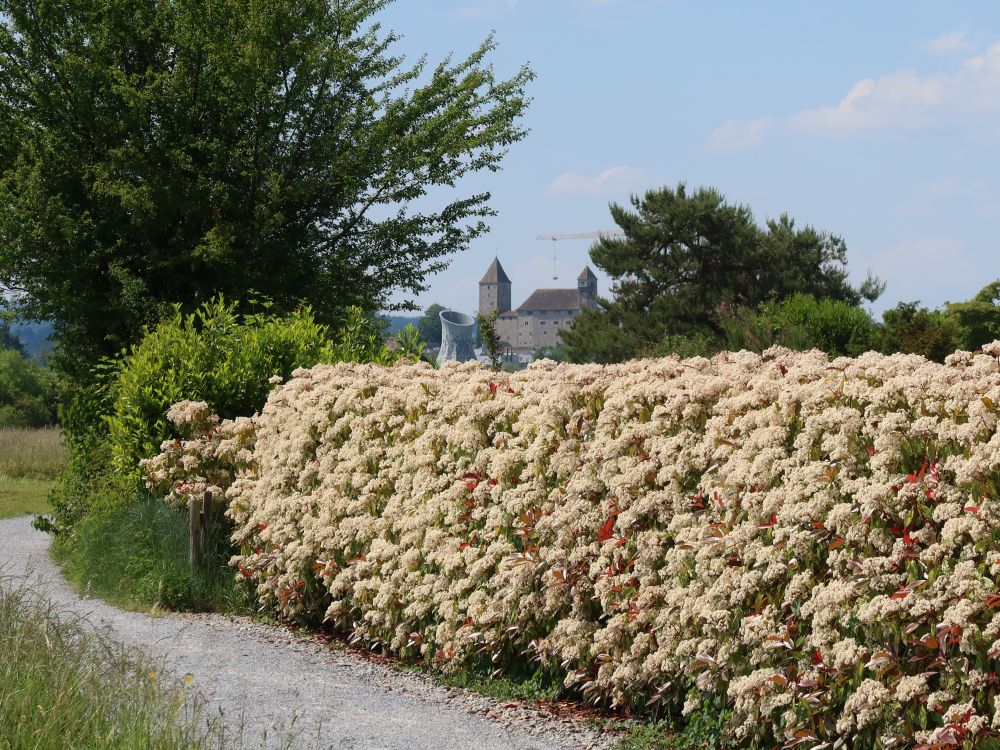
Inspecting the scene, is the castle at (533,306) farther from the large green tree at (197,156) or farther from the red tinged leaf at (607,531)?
the red tinged leaf at (607,531)

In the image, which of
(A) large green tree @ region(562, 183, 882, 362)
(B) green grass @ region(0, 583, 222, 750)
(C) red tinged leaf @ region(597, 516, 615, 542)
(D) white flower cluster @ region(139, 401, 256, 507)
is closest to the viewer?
(B) green grass @ region(0, 583, 222, 750)

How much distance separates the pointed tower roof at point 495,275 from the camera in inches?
6816

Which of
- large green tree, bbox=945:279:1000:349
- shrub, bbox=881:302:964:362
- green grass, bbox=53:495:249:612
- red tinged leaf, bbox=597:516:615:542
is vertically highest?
large green tree, bbox=945:279:1000:349

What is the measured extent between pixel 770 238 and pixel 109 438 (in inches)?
1592

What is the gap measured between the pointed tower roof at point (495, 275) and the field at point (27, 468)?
149 m

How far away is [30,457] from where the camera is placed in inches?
851

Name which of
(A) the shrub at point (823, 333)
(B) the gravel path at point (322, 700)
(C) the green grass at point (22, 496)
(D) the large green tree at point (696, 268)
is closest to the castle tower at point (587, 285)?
(D) the large green tree at point (696, 268)

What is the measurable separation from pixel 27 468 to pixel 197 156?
7.79 metres

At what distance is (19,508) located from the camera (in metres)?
16.5

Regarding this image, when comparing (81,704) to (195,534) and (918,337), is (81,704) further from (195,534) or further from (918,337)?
(918,337)

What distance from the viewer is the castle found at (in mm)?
173875

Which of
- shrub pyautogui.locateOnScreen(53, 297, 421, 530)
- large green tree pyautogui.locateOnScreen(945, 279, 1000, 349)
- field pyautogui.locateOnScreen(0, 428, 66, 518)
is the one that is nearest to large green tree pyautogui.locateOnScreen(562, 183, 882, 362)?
large green tree pyautogui.locateOnScreen(945, 279, 1000, 349)

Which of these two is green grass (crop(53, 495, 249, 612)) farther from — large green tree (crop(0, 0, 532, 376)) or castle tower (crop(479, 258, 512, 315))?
castle tower (crop(479, 258, 512, 315))

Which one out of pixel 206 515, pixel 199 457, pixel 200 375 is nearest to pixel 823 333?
pixel 200 375
